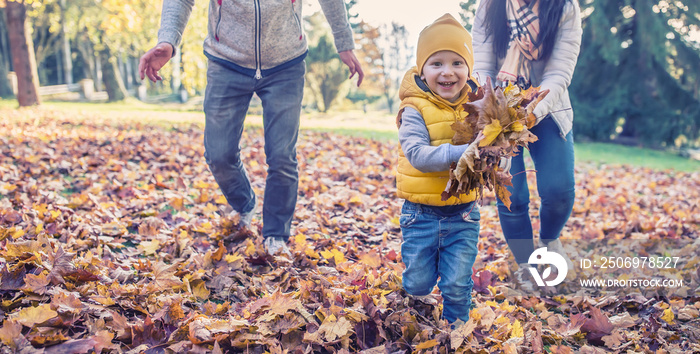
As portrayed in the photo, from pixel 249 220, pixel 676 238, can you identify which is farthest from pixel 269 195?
pixel 676 238

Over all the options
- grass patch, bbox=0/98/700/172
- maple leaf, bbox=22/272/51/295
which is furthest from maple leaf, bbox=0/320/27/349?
grass patch, bbox=0/98/700/172

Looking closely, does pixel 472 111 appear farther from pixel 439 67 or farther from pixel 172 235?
pixel 172 235

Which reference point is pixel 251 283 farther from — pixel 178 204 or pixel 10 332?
pixel 178 204

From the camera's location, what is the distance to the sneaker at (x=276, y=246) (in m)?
2.85

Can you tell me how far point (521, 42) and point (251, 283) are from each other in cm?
197

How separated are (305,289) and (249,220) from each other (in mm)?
1148

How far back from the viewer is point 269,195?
296 cm

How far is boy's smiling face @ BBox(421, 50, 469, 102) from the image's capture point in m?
2.05

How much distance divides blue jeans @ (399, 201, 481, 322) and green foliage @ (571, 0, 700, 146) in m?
16.3

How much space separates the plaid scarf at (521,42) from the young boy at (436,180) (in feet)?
2.13

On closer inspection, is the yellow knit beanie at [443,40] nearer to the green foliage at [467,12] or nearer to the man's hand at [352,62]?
the man's hand at [352,62]

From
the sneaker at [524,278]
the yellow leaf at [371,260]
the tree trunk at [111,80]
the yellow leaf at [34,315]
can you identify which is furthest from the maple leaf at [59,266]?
the tree trunk at [111,80]

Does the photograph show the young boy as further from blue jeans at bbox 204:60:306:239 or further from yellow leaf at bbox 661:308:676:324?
yellow leaf at bbox 661:308:676:324

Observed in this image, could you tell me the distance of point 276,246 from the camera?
9.54 ft
